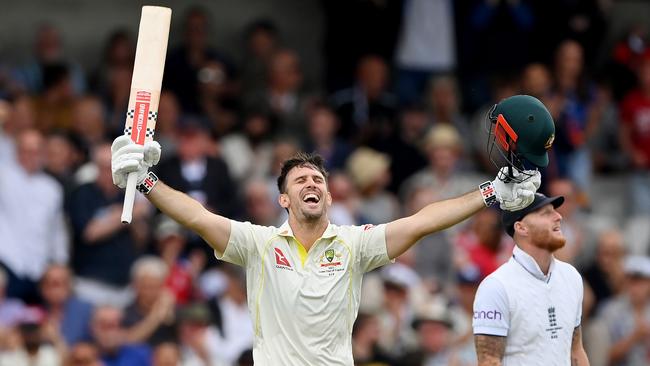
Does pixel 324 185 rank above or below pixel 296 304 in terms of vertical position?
above

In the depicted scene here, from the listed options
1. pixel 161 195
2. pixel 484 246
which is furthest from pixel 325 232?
pixel 484 246

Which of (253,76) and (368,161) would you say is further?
(253,76)

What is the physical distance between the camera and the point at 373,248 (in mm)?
9883

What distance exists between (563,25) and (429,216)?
941 cm

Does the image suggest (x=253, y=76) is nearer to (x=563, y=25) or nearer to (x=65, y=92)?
(x=65, y=92)

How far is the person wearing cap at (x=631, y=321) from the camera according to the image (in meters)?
15.7

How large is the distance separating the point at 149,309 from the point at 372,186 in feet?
10.4

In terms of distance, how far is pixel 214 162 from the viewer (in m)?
15.8

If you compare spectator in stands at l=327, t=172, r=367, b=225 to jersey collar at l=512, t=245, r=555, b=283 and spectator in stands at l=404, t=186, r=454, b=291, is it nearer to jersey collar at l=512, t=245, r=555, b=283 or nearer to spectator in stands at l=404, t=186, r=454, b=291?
spectator in stands at l=404, t=186, r=454, b=291

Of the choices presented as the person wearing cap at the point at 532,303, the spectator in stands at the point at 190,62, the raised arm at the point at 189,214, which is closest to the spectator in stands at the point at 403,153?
the spectator in stands at the point at 190,62

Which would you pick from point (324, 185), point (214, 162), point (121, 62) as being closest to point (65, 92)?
point (121, 62)

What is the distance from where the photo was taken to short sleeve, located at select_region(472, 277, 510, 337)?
32.6 ft

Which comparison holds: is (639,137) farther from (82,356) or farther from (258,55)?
(82,356)

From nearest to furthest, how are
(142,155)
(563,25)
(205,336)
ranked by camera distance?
(142,155), (205,336), (563,25)
